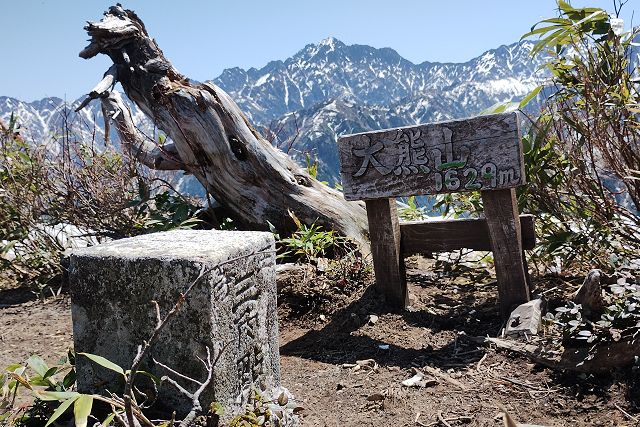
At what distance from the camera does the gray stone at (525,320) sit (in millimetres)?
3686

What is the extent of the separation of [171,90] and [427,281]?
313cm

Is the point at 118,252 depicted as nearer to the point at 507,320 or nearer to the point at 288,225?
the point at 507,320

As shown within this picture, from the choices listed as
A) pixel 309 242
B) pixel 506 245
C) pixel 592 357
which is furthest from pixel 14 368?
pixel 309 242

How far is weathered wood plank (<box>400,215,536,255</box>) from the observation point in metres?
4.34

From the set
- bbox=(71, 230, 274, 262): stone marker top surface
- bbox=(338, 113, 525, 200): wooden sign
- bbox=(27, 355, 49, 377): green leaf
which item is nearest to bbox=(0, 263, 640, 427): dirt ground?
bbox=(338, 113, 525, 200): wooden sign

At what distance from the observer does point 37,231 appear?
244 inches

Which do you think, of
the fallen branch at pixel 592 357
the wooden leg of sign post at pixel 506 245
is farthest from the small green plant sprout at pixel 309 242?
the fallen branch at pixel 592 357

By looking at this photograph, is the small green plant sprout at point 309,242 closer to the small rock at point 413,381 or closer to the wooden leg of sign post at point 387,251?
the wooden leg of sign post at point 387,251

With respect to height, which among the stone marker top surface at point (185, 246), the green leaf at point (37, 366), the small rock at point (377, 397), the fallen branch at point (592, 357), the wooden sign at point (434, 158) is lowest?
the small rock at point (377, 397)

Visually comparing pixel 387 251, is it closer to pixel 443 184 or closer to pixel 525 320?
pixel 443 184

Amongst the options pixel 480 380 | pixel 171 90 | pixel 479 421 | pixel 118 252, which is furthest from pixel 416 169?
pixel 171 90

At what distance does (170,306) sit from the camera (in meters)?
2.35

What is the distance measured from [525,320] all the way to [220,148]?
333 cm

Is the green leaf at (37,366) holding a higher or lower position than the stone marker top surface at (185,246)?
lower
